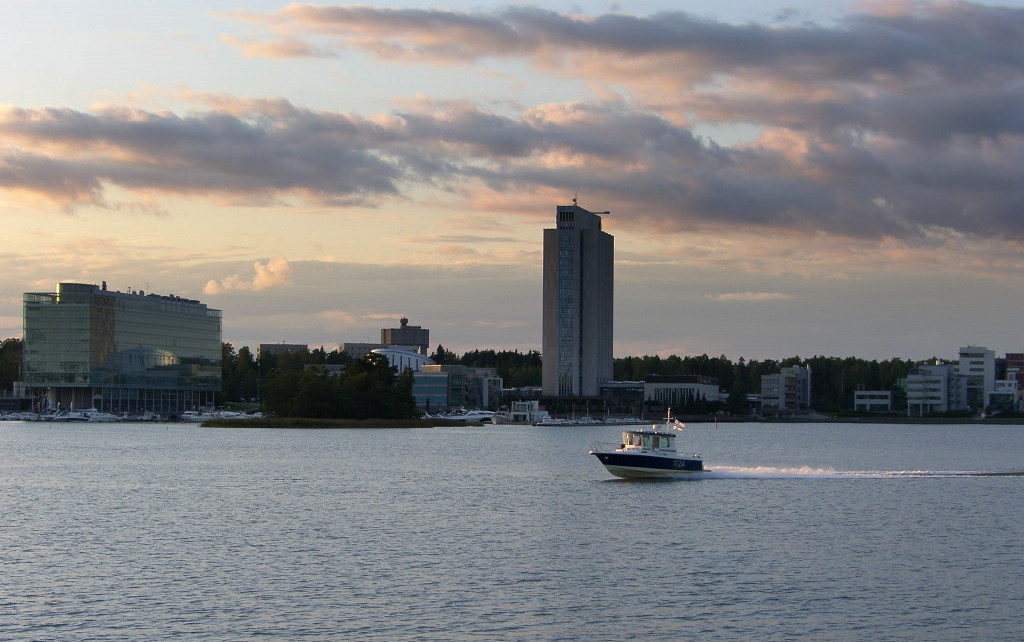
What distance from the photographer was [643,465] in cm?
9369

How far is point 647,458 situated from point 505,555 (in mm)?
36622

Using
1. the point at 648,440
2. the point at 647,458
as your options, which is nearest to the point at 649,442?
the point at 648,440

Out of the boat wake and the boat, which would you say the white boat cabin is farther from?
the boat wake

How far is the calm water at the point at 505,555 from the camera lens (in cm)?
4381

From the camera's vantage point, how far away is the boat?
93375 mm

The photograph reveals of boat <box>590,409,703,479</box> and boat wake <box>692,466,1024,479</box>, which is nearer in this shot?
boat <box>590,409,703,479</box>

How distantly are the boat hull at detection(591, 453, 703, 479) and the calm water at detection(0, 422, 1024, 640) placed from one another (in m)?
2.38

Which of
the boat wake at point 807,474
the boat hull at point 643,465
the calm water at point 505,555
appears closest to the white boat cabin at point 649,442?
the boat hull at point 643,465

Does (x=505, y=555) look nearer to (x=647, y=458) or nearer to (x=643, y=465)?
(x=647, y=458)

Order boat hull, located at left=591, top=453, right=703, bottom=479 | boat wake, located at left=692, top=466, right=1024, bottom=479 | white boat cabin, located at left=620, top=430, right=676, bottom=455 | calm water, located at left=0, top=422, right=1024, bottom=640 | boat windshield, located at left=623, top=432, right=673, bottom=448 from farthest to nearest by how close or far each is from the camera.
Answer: boat wake, located at left=692, top=466, right=1024, bottom=479
boat windshield, located at left=623, top=432, right=673, bottom=448
white boat cabin, located at left=620, top=430, right=676, bottom=455
boat hull, located at left=591, top=453, right=703, bottom=479
calm water, located at left=0, top=422, right=1024, bottom=640

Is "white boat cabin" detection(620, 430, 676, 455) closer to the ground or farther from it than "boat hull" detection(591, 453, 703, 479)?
farther from it

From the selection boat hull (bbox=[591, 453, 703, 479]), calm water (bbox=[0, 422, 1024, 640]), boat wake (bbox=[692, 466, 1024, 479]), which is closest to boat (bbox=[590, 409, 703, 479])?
boat hull (bbox=[591, 453, 703, 479])

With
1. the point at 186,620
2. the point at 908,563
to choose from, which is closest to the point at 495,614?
the point at 186,620

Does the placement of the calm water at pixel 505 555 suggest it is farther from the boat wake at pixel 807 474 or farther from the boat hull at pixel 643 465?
the boat hull at pixel 643 465
